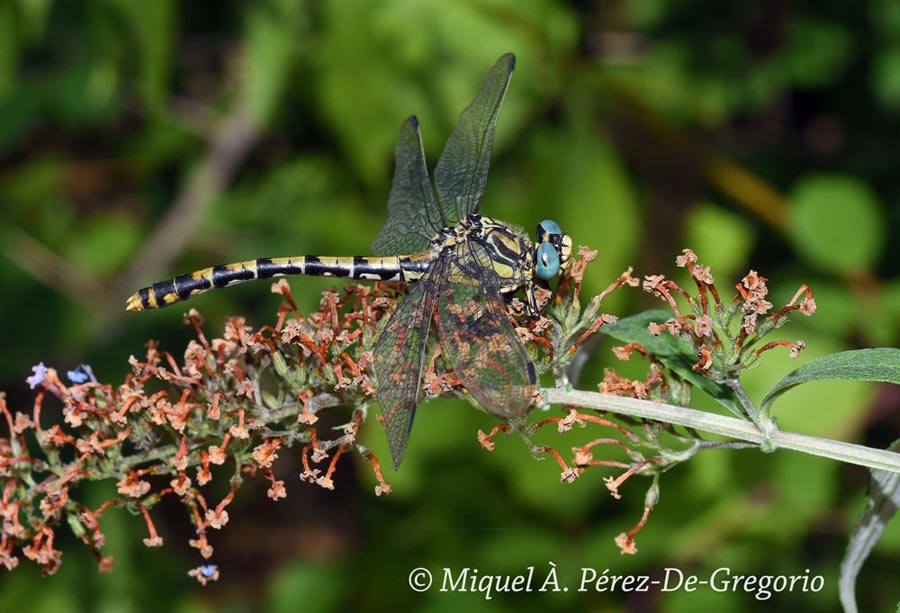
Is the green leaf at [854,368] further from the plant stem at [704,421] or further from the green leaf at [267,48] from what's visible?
the green leaf at [267,48]

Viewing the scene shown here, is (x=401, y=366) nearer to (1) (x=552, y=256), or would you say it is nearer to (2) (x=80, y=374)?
(1) (x=552, y=256)

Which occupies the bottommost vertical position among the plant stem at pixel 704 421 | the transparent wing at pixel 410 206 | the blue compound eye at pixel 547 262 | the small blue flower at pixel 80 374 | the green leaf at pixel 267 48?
the plant stem at pixel 704 421

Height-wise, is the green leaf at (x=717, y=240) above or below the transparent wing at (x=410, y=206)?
above

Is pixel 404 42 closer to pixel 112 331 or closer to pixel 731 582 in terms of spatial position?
pixel 112 331

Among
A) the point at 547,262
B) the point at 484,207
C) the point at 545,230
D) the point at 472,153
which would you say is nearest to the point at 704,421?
the point at 547,262

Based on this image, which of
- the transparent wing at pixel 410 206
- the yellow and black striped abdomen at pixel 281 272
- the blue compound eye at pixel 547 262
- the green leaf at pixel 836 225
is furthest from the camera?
the green leaf at pixel 836 225

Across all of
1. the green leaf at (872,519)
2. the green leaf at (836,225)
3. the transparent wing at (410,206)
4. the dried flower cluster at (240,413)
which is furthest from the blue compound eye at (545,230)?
the green leaf at (836,225)
